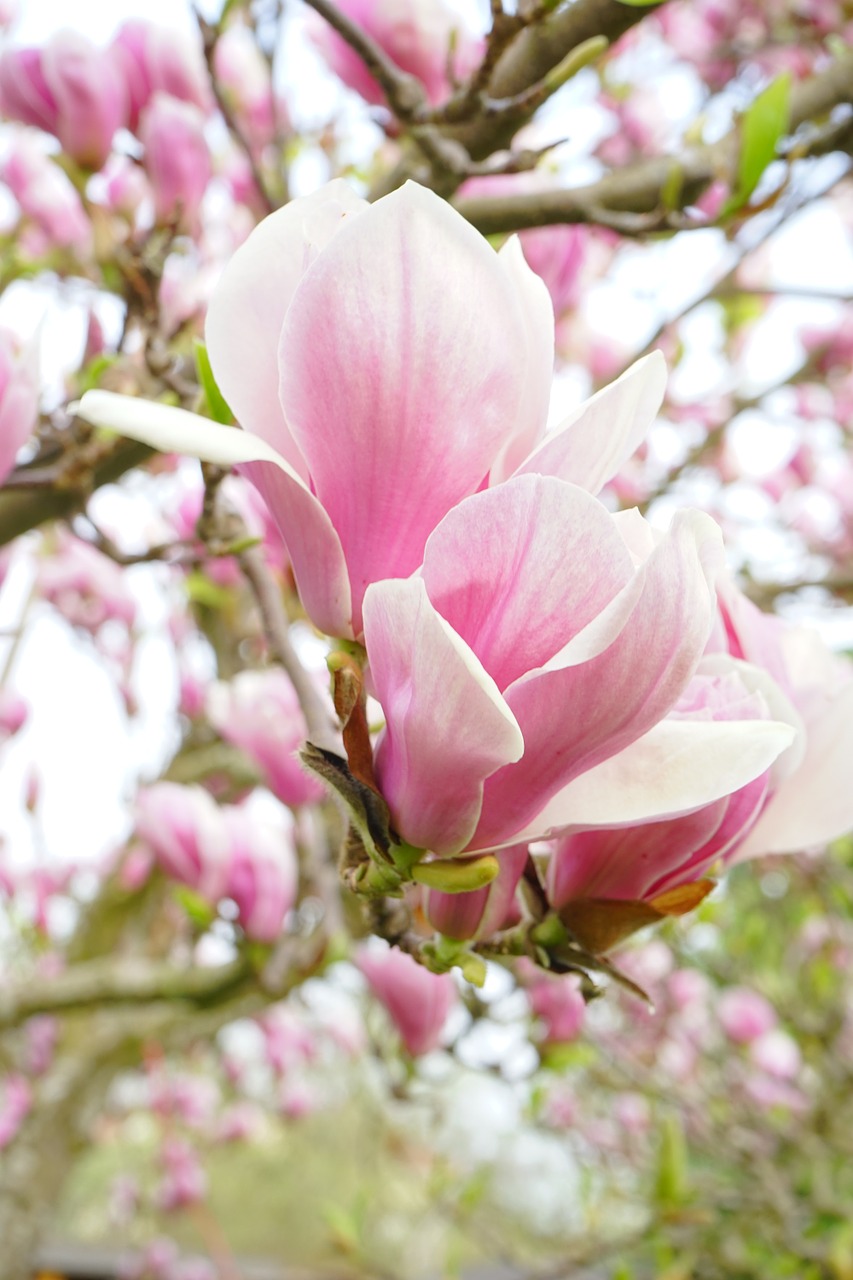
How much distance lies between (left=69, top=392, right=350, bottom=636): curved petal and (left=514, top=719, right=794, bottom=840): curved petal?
0.35 feet

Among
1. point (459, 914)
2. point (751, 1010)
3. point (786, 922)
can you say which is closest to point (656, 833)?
point (459, 914)

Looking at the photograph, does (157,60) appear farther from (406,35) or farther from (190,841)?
(190,841)

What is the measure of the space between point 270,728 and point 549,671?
0.79 metres

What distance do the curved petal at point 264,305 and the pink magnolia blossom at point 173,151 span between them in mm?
734

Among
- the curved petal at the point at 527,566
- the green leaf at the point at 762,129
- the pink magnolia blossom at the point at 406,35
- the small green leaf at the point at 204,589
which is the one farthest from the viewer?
the small green leaf at the point at 204,589

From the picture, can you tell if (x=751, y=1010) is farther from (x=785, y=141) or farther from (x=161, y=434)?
(x=161, y=434)

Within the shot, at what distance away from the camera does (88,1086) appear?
2.21 m

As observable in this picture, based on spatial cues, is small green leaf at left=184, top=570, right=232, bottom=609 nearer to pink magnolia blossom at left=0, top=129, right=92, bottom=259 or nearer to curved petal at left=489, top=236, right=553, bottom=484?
pink magnolia blossom at left=0, top=129, right=92, bottom=259

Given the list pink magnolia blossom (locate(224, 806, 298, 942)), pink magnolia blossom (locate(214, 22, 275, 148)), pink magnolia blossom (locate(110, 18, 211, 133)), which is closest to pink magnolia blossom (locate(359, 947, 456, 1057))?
pink magnolia blossom (locate(224, 806, 298, 942))

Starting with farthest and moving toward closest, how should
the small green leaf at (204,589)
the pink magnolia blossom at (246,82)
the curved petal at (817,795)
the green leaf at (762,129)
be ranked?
the pink magnolia blossom at (246,82) < the small green leaf at (204,589) < the green leaf at (762,129) < the curved petal at (817,795)

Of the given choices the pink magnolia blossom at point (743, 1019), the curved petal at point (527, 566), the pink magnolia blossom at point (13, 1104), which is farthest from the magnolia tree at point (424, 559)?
the pink magnolia blossom at point (13, 1104)

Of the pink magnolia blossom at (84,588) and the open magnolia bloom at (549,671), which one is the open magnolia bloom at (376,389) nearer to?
the open magnolia bloom at (549,671)

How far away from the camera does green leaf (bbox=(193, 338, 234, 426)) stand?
455mm

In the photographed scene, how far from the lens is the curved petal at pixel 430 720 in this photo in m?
0.30
